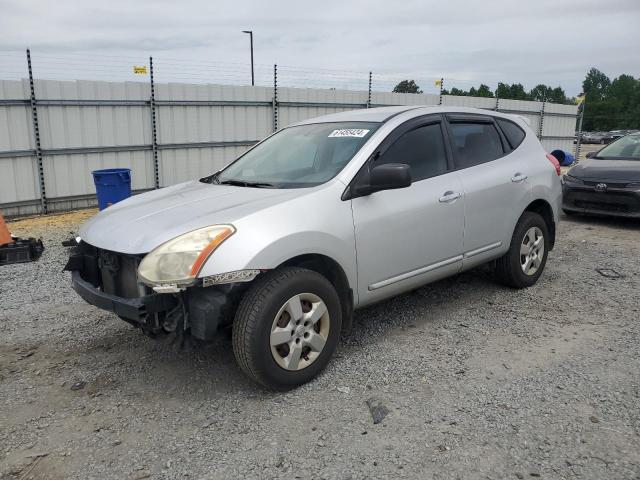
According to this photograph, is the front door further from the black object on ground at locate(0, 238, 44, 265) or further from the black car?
the black car

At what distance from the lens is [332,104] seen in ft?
41.5

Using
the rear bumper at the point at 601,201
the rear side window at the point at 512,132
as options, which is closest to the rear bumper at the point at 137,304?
the rear side window at the point at 512,132

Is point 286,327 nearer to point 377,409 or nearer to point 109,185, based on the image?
point 377,409

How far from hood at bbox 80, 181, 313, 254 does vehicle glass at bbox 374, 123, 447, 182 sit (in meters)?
0.84

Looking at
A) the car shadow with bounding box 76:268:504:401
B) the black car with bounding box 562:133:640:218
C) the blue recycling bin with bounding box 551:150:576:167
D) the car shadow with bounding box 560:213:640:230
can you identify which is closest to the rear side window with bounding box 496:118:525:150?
the car shadow with bounding box 76:268:504:401

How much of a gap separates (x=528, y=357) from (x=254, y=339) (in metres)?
1.98

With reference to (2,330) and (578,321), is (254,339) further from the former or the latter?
(578,321)

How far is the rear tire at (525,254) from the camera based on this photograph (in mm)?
4805

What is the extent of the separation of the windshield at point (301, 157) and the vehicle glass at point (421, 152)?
22 cm

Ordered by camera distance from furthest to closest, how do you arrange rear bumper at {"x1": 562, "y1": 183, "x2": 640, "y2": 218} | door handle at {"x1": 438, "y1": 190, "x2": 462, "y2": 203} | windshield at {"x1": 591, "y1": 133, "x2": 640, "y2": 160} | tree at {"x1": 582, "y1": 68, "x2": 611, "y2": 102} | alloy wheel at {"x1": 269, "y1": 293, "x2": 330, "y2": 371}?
tree at {"x1": 582, "y1": 68, "x2": 611, "y2": 102}
windshield at {"x1": 591, "y1": 133, "x2": 640, "y2": 160}
rear bumper at {"x1": 562, "y1": 183, "x2": 640, "y2": 218}
door handle at {"x1": 438, "y1": 190, "x2": 462, "y2": 203}
alloy wheel at {"x1": 269, "y1": 293, "x2": 330, "y2": 371}

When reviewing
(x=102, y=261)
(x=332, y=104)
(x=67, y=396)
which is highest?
(x=332, y=104)

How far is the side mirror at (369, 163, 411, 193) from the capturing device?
3.32 meters

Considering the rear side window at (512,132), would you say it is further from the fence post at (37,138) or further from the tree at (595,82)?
the tree at (595,82)

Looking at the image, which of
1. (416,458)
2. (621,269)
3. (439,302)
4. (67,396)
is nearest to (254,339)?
(416,458)
